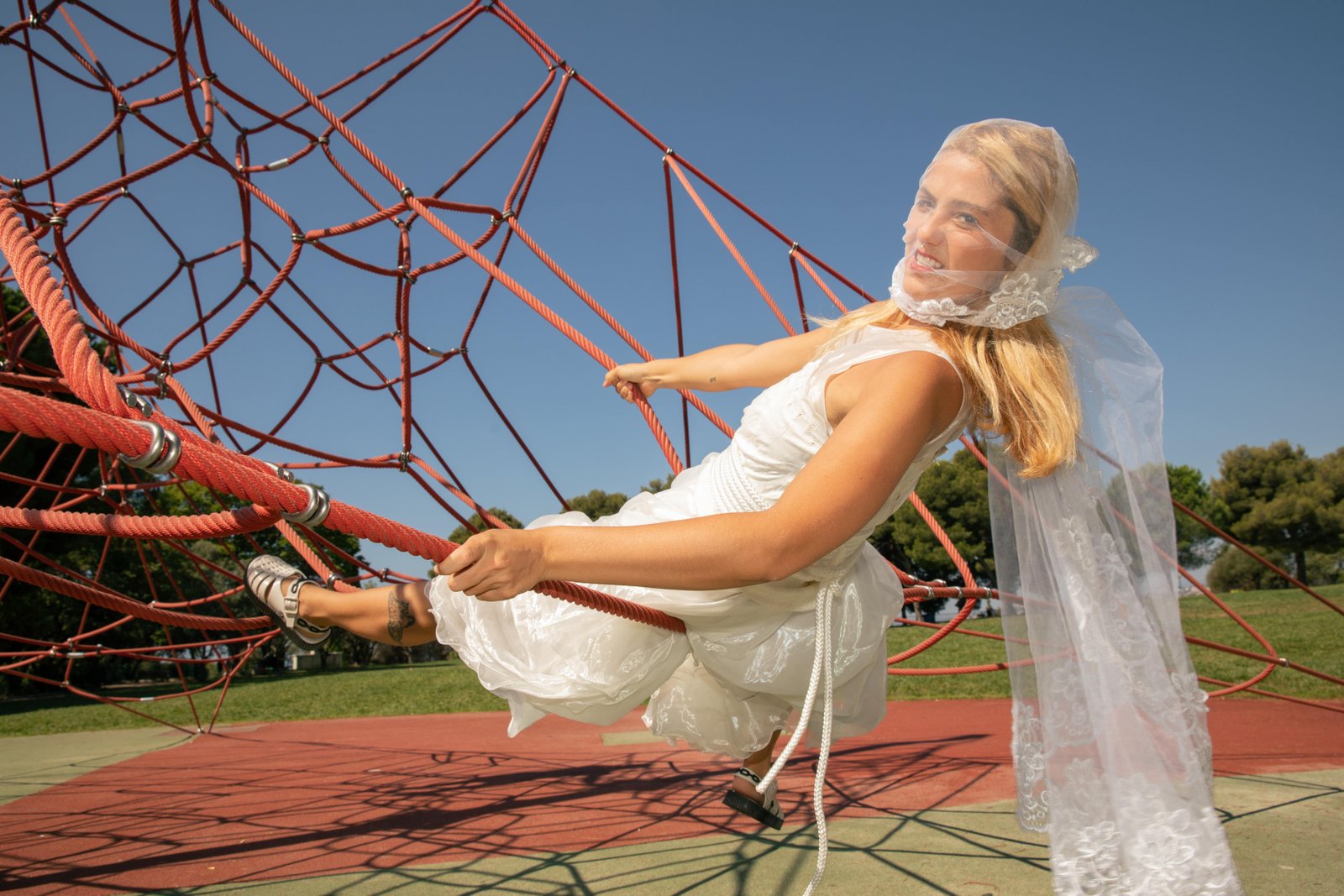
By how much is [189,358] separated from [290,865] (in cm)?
181

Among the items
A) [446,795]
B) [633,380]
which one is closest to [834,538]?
[633,380]

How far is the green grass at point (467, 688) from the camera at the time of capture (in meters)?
8.09

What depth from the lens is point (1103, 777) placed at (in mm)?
1302

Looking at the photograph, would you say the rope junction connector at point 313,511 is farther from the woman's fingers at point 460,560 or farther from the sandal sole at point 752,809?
the sandal sole at point 752,809

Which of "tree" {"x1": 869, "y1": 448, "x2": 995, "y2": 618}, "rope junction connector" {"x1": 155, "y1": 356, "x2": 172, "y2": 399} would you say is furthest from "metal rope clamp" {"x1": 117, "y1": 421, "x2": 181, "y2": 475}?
"tree" {"x1": 869, "y1": 448, "x2": 995, "y2": 618}

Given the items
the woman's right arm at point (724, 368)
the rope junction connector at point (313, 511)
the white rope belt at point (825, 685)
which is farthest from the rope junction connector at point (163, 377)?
the white rope belt at point (825, 685)

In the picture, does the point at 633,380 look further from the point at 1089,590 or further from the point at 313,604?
the point at 1089,590

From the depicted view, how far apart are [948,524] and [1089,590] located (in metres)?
24.2

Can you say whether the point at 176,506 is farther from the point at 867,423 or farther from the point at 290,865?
the point at 867,423

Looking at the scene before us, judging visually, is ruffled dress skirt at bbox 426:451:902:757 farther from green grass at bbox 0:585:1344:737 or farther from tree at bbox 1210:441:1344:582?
tree at bbox 1210:441:1344:582

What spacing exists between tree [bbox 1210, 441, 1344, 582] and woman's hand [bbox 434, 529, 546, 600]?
25.4 m

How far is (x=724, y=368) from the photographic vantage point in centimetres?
212

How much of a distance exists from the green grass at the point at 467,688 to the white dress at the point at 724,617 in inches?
266

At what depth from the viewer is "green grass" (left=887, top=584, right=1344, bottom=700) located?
7605 millimetres
